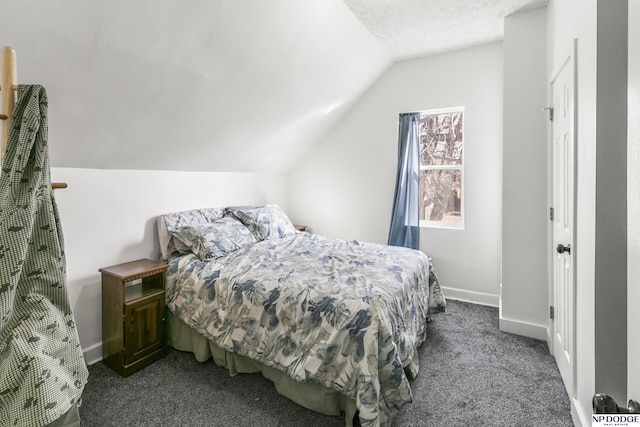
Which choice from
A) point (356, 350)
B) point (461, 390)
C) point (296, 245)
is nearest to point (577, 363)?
point (461, 390)

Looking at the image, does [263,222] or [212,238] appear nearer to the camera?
[212,238]

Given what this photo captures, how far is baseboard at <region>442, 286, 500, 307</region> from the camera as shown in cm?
345

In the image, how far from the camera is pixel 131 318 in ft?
7.25

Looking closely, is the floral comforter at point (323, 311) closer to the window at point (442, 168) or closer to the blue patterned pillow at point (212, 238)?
the blue patterned pillow at point (212, 238)

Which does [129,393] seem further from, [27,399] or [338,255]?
[338,255]

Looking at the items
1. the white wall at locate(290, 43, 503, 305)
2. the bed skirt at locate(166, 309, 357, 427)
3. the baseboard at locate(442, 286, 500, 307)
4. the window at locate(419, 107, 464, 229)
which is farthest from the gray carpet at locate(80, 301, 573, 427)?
the window at locate(419, 107, 464, 229)

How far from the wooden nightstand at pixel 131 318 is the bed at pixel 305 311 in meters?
0.12

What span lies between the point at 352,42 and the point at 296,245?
6.48 ft

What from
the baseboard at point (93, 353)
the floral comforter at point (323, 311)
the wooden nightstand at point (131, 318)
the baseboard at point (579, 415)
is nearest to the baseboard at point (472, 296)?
the floral comforter at point (323, 311)

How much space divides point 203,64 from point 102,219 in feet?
4.40

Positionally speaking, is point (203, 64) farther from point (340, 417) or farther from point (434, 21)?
point (340, 417)

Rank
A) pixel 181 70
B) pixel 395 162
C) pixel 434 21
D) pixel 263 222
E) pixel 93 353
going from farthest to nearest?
pixel 395 162, pixel 263 222, pixel 434 21, pixel 93 353, pixel 181 70

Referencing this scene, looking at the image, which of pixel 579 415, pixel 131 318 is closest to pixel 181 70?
pixel 131 318

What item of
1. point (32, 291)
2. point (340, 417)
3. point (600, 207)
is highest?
point (600, 207)
